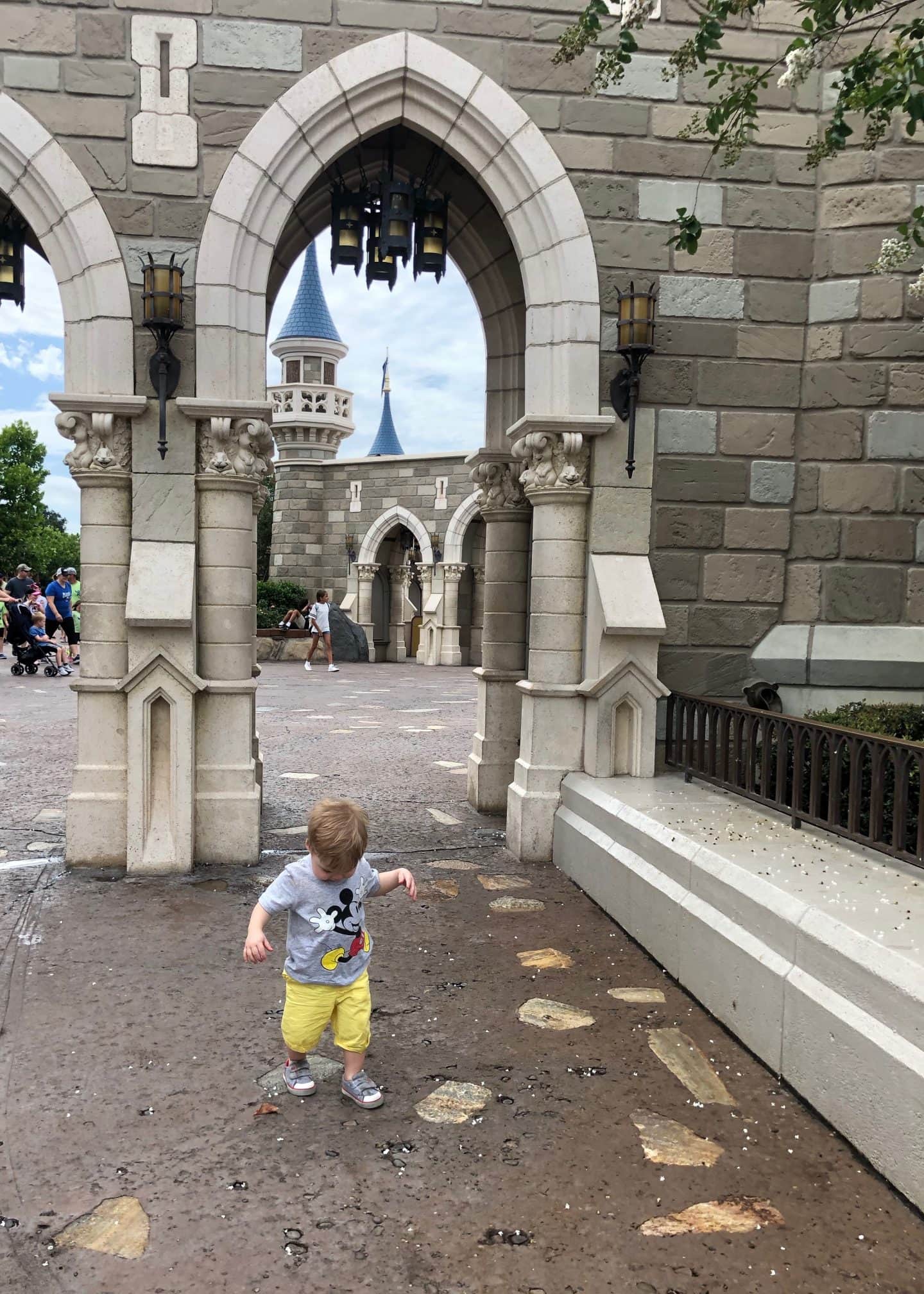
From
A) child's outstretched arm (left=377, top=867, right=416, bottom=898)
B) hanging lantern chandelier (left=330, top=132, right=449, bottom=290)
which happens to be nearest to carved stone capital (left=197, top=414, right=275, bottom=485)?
hanging lantern chandelier (left=330, top=132, right=449, bottom=290)

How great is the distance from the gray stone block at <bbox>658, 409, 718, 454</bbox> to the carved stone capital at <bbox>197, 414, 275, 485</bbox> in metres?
2.30

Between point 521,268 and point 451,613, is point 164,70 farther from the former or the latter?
point 451,613

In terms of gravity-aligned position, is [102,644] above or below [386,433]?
below

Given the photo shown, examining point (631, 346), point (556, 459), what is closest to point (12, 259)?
point (556, 459)

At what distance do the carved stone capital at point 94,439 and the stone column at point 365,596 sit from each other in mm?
20194

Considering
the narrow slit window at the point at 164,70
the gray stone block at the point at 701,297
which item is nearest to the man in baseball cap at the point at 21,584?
the narrow slit window at the point at 164,70

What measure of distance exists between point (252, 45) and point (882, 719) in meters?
4.99

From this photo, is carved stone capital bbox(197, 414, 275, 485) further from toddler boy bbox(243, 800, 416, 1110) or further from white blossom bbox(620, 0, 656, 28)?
toddler boy bbox(243, 800, 416, 1110)

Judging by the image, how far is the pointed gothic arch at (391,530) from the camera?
25344mm

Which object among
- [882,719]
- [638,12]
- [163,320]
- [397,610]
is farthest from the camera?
[397,610]

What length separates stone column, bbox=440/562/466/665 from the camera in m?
24.3

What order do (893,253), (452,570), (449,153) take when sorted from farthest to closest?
(452,570) → (449,153) → (893,253)

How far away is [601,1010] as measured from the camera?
13.0ft

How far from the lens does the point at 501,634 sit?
7543 millimetres
